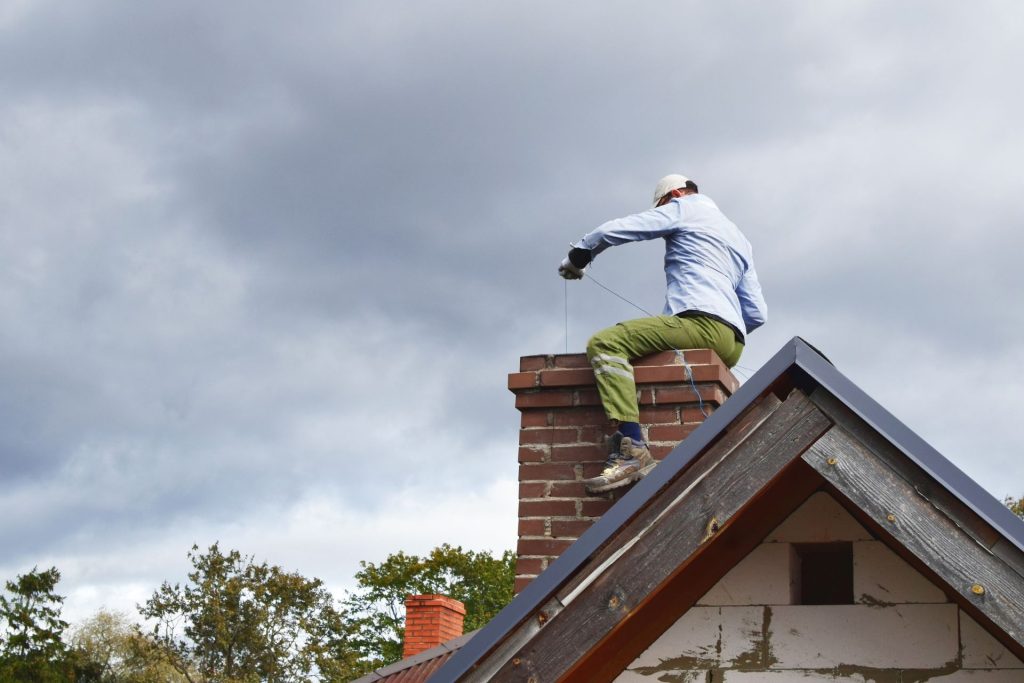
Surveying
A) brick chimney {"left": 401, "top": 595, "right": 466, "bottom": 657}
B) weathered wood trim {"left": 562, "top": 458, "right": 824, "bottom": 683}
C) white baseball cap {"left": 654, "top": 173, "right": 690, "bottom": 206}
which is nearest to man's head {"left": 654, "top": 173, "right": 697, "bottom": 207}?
white baseball cap {"left": 654, "top": 173, "right": 690, "bottom": 206}

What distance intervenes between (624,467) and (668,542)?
188 centimetres

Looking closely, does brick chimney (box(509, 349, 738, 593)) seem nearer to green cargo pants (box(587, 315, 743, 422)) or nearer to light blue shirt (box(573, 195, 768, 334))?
green cargo pants (box(587, 315, 743, 422))

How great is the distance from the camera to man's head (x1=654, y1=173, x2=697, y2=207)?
5812mm

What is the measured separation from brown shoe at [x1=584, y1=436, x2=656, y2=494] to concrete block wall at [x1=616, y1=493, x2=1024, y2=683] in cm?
131

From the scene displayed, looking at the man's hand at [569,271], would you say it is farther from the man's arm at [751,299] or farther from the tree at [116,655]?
the tree at [116,655]

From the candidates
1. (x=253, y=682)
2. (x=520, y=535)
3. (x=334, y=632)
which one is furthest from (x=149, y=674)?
(x=520, y=535)

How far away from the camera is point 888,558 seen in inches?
141

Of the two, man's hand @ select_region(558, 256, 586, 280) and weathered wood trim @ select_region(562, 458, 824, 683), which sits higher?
man's hand @ select_region(558, 256, 586, 280)

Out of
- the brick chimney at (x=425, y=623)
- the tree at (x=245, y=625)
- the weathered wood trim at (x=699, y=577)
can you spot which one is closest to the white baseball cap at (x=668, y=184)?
the weathered wood trim at (x=699, y=577)

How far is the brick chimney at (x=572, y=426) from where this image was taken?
5.20 m

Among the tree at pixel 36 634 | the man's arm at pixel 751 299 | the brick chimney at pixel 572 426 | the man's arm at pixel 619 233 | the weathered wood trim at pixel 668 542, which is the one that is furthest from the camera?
the tree at pixel 36 634

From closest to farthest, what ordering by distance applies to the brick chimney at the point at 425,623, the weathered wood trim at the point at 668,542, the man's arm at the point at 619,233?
the weathered wood trim at the point at 668,542 → the man's arm at the point at 619,233 → the brick chimney at the point at 425,623

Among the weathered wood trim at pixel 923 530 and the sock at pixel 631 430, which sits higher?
the sock at pixel 631 430

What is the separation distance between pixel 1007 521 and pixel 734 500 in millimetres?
676
